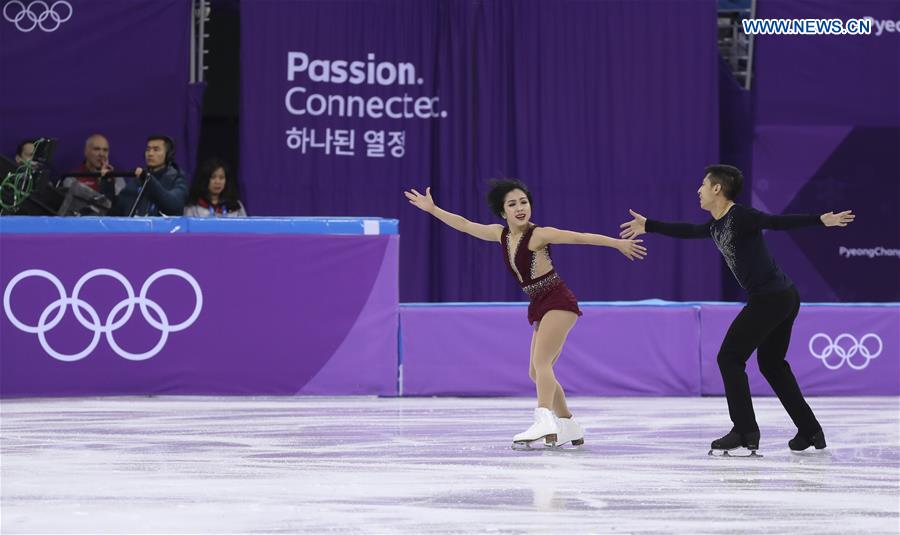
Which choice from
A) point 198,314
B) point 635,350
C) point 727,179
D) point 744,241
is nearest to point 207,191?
point 198,314

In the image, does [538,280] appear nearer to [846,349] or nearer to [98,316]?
[98,316]

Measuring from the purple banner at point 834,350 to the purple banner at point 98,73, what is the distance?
4.96 meters

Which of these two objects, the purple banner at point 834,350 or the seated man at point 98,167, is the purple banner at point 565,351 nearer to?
the purple banner at point 834,350

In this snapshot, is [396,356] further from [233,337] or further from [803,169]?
[803,169]

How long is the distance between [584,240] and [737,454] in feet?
3.95

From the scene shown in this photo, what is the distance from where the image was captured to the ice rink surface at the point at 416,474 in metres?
4.10

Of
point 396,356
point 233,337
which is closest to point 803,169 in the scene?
point 396,356

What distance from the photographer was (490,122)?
12.2 m

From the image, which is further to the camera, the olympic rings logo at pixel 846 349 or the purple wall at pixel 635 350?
the olympic rings logo at pixel 846 349

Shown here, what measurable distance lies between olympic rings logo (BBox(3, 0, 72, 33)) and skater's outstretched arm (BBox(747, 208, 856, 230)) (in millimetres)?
7730

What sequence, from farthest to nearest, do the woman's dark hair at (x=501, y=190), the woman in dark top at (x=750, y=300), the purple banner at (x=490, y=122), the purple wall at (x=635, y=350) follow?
the purple banner at (x=490, y=122) < the purple wall at (x=635, y=350) < the woman's dark hair at (x=501, y=190) < the woman in dark top at (x=750, y=300)

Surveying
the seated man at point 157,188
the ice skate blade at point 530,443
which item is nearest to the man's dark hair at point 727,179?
the ice skate blade at point 530,443

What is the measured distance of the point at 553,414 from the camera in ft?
20.6

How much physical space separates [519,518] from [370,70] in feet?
27.6
